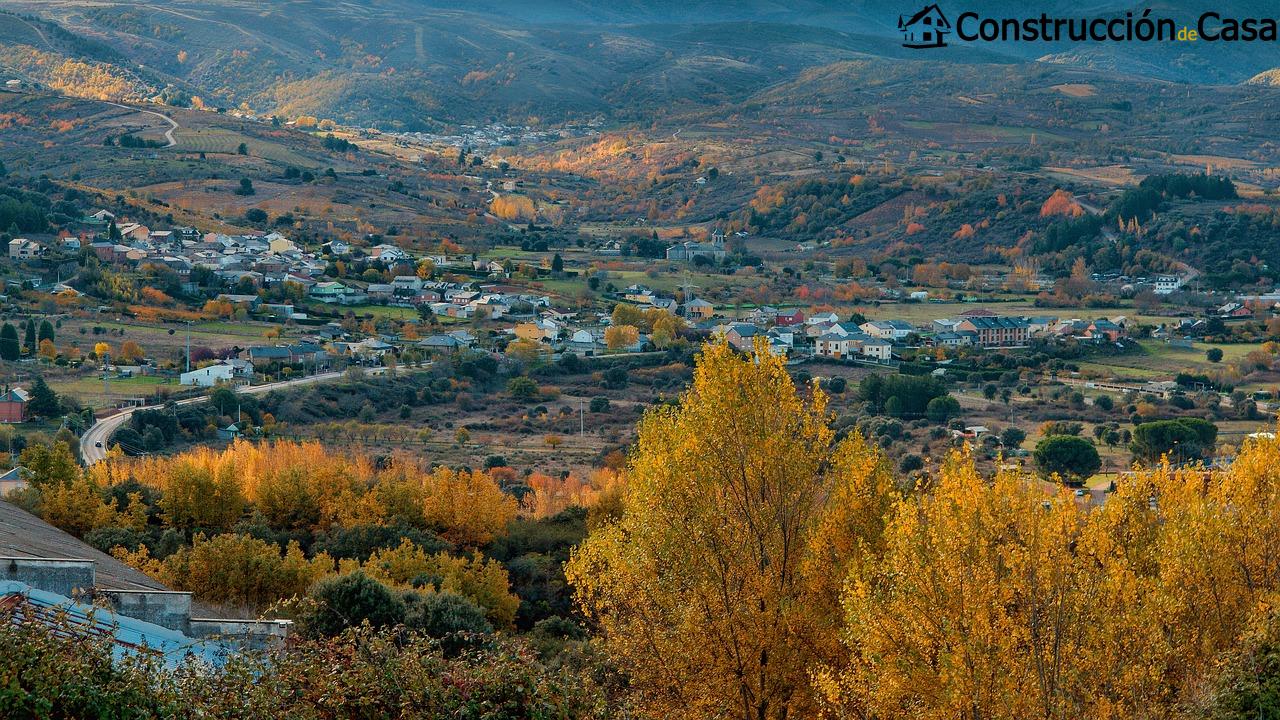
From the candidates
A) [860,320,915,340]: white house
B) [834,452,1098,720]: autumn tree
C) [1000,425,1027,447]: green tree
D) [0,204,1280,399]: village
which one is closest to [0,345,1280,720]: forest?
[834,452,1098,720]: autumn tree

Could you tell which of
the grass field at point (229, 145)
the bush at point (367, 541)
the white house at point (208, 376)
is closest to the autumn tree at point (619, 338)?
the white house at point (208, 376)

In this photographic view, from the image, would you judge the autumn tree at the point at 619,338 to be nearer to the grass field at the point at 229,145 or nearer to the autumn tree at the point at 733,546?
the autumn tree at the point at 733,546

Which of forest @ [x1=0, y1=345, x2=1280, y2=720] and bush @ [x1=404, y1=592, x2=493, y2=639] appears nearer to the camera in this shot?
forest @ [x1=0, y1=345, x2=1280, y2=720]

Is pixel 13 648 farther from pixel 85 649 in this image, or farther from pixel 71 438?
pixel 71 438

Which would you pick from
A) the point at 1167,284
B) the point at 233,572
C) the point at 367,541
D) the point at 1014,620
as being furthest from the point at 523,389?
the point at 1167,284

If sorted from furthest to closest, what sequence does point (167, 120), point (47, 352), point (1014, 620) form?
point (167, 120)
point (47, 352)
point (1014, 620)

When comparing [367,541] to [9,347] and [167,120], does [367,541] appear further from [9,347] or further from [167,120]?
[167,120]

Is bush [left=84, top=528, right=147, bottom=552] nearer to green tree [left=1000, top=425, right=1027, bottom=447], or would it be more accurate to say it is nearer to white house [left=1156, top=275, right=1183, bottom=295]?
green tree [left=1000, top=425, right=1027, bottom=447]
